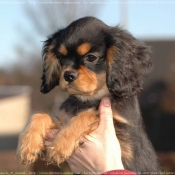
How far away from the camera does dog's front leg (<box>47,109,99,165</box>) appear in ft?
8.77

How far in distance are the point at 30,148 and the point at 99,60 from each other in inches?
31.5

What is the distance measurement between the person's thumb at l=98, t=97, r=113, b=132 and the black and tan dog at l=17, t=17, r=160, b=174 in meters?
0.09

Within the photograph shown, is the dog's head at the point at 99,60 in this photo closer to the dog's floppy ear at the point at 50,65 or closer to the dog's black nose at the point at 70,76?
the dog's black nose at the point at 70,76

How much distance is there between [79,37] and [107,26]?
35cm

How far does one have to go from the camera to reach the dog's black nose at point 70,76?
2.69m

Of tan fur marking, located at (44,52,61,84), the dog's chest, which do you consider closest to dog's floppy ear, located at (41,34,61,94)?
tan fur marking, located at (44,52,61,84)

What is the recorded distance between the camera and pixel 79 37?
9.06 ft

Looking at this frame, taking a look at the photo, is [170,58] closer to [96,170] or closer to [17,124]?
[17,124]

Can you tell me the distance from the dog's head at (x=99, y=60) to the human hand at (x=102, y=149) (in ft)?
0.55

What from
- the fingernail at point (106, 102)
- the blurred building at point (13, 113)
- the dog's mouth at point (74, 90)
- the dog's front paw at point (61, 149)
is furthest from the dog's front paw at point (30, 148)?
the blurred building at point (13, 113)

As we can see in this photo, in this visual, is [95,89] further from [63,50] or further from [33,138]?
[33,138]

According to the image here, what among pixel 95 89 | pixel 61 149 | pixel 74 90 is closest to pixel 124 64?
pixel 95 89

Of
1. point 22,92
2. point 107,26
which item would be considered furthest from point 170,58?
point 107,26

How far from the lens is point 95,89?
2809 mm
